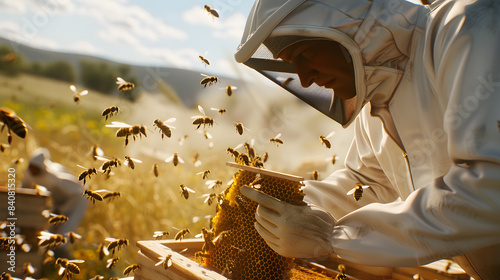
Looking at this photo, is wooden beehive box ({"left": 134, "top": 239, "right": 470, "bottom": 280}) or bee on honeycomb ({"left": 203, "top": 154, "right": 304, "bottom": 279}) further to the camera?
bee on honeycomb ({"left": 203, "top": 154, "right": 304, "bottom": 279})

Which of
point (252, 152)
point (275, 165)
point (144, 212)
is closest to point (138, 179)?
point (144, 212)

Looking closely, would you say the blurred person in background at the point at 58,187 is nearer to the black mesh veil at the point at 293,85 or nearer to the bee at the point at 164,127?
the bee at the point at 164,127

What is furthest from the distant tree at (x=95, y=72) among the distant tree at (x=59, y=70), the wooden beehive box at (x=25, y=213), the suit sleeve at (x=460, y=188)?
the suit sleeve at (x=460, y=188)

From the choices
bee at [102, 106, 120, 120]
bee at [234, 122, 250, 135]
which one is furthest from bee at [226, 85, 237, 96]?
bee at [102, 106, 120, 120]

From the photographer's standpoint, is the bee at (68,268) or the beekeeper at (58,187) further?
the beekeeper at (58,187)

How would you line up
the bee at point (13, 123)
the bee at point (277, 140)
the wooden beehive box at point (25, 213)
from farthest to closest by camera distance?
the wooden beehive box at point (25, 213)
the bee at point (277, 140)
the bee at point (13, 123)

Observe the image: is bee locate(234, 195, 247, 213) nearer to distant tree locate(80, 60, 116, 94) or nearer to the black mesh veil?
the black mesh veil

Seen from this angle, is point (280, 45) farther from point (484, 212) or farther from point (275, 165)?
point (275, 165)

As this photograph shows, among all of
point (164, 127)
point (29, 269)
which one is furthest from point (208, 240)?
point (29, 269)
